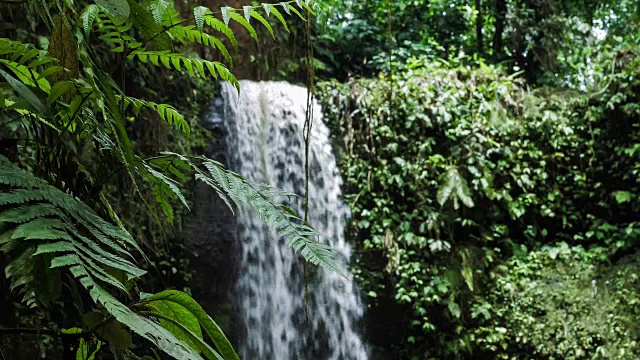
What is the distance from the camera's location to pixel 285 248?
6.26 meters

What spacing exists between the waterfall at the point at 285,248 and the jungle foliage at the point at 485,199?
225mm

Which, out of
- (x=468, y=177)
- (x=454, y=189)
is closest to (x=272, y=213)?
(x=454, y=189)

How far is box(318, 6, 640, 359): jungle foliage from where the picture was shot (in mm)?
6352

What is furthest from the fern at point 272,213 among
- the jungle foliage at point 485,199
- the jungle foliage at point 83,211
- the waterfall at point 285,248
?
the jungle foliage at point 485,199

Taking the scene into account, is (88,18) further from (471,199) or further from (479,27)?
(479,27)

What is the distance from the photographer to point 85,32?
1219 millimetres

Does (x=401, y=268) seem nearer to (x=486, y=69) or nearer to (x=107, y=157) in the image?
(x=486, y=69)

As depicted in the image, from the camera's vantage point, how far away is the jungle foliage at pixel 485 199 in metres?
6.35

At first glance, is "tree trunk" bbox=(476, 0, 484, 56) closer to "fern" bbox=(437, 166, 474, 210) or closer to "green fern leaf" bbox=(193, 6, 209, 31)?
"fern" bbox=(437, 166, 474, 210)

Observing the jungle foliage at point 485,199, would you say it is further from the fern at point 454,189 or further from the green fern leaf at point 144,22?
the green fern leaf at point 144,22

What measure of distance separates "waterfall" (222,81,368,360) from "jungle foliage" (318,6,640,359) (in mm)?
225

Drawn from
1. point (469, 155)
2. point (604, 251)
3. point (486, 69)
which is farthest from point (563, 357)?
point (486, 69)

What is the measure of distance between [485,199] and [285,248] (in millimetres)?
2300

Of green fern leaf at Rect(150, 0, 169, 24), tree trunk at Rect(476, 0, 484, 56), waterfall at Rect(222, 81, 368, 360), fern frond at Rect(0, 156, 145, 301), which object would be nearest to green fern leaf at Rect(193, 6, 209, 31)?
green fern leaf at Rect(150, 0, 169, 24)
